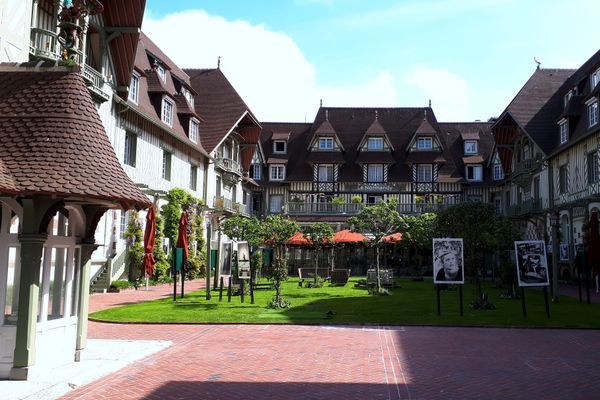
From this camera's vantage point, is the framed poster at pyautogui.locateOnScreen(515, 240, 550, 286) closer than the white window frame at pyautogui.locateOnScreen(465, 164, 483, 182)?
Yes

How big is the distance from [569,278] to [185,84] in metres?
23.6

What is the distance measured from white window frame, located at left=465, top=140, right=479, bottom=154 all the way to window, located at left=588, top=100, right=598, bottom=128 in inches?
645

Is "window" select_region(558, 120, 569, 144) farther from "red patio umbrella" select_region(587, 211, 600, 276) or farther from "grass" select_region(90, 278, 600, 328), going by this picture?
"grass" select_region(90, 278, 600, 328)

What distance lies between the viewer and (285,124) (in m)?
47.7

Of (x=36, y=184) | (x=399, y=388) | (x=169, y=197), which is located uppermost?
(x=169, y=197)

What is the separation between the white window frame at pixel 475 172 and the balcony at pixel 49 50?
3024 cm

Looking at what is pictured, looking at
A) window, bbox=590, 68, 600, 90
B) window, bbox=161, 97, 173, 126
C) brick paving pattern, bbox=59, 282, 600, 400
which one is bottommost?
brick paving pattern, bbox=59, 282, 600, 400

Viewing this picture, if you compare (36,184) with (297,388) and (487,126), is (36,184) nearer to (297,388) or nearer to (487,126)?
(297,388)

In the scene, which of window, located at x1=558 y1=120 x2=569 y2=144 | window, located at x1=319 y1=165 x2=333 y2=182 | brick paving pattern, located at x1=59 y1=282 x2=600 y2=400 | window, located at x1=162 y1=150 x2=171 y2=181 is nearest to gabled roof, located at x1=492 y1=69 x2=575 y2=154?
window, located at x1=558 y1=120 x2=569 y2=144

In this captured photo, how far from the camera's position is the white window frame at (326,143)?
42.8 meters

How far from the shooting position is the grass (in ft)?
43.9

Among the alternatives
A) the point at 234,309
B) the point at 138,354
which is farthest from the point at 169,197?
the point at 138,354

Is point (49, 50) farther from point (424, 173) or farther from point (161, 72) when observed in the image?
point (424, 173)

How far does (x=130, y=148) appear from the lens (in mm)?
23578
